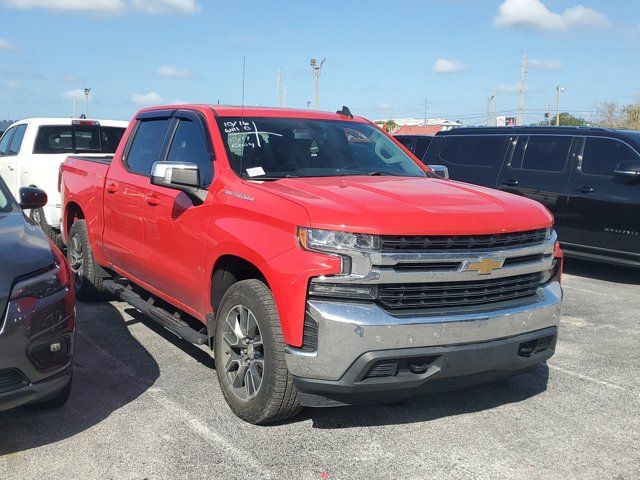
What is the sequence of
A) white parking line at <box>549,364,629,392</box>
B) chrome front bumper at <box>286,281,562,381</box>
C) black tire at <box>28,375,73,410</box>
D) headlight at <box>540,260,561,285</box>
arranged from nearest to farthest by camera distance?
chrome front bumper at <box>286,281,562,381</box>, black tire at <box>28,375,73,410</box>, headlight at <box>540,260,561,285</box>, white parking line at <box>549,364,629,392</box>

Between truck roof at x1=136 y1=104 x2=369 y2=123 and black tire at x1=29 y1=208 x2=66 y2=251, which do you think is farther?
black tire at x1=29 y1=208 x2=66 y2=251

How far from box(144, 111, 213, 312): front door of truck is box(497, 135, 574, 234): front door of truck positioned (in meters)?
5.52

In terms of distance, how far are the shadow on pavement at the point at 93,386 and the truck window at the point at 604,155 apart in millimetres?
6111

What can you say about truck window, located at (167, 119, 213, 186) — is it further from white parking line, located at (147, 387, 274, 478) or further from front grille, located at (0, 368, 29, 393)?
front grille, located at (0, 368, 29, 393)

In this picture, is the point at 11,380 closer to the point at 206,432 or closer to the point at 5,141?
the point at 206,432

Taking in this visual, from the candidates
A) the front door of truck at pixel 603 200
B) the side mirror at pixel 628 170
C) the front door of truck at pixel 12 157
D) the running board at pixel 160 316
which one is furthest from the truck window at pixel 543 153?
the front door of truck at pixel 12 157

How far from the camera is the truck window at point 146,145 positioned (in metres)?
5.38

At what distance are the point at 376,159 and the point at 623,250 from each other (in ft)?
14.8

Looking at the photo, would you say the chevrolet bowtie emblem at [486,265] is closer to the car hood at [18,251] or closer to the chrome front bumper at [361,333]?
the chrome front bumper at [361,333]

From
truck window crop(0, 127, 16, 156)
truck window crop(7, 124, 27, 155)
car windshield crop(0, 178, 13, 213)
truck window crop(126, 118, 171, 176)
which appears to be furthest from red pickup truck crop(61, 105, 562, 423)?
truck window crop(0, 127, 16, 156)

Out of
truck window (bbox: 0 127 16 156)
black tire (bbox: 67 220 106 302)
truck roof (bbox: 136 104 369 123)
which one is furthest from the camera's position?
truck window (bbox: 0 127 16 156)

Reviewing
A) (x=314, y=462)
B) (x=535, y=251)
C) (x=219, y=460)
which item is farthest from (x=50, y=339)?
(x=535, y=251)

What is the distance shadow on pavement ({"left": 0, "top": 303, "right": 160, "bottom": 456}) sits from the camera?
376 cm

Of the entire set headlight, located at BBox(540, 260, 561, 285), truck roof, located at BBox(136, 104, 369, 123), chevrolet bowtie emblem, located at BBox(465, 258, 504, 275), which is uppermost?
truck roof, located at BBox(136, 104, 369, 123)
